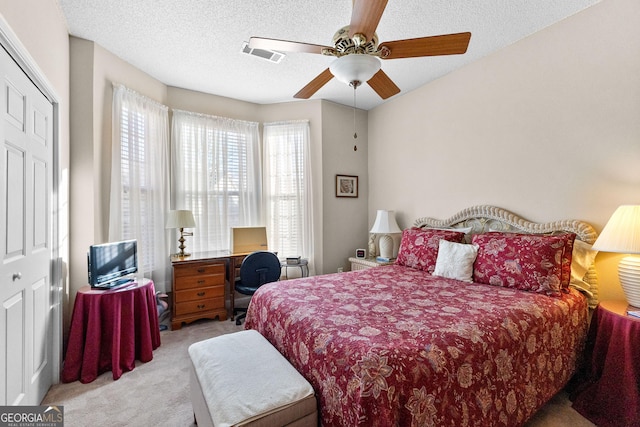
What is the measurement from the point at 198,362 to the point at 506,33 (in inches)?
135

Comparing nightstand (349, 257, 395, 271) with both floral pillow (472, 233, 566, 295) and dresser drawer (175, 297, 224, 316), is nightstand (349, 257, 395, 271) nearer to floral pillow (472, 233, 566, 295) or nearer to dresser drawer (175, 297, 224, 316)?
floral pillow (472, 233, 566, 295)

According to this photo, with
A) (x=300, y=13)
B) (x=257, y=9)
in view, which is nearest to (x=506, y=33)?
(x=300, y=13)

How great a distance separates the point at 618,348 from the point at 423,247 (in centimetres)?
146

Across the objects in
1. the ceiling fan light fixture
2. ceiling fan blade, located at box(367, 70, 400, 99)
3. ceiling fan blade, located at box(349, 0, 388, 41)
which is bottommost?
the ceiling fan light fixture

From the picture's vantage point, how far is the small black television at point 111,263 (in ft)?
7.29

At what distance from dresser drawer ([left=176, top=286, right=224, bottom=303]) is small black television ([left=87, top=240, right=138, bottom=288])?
0.63m

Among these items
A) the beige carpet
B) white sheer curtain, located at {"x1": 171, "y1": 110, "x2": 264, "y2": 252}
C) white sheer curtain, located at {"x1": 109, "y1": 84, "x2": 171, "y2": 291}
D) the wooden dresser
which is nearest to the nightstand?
white sheer curtain, located at {"x1": 171, "y1": 110, "x2": 264, "y2": 252}

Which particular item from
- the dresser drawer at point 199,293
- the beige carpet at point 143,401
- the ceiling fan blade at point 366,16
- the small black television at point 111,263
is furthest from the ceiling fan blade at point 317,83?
the beige carpet at point 143,401

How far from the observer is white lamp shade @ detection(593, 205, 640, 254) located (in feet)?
5.46

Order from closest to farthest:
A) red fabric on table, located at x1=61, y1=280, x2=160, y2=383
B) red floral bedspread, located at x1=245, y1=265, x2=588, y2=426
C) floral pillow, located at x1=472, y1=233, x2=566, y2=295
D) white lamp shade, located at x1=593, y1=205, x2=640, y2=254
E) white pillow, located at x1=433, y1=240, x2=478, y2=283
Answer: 1. red floral bedspread, located at x1=245, y1=265, x2=588, y2=426
2. white lamp shade, located at x1=593, y1=205, x2=640, y2=254
3. floral pillow, located at x1=472, y1=233, x2=566, y2=295
4. red fabric on table, located at x1=61, y1=280, x2=160, y2=383
5. white pillow, located at x1=433, y1=240, x2=478, y2=283

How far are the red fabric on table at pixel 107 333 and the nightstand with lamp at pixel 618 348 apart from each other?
3.30 metres

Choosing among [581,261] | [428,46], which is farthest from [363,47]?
[581,261]

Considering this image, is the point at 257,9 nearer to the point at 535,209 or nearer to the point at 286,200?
the point at 286,200

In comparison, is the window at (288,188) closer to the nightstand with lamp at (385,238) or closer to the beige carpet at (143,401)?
the nightstand with lamp at (385,238)
